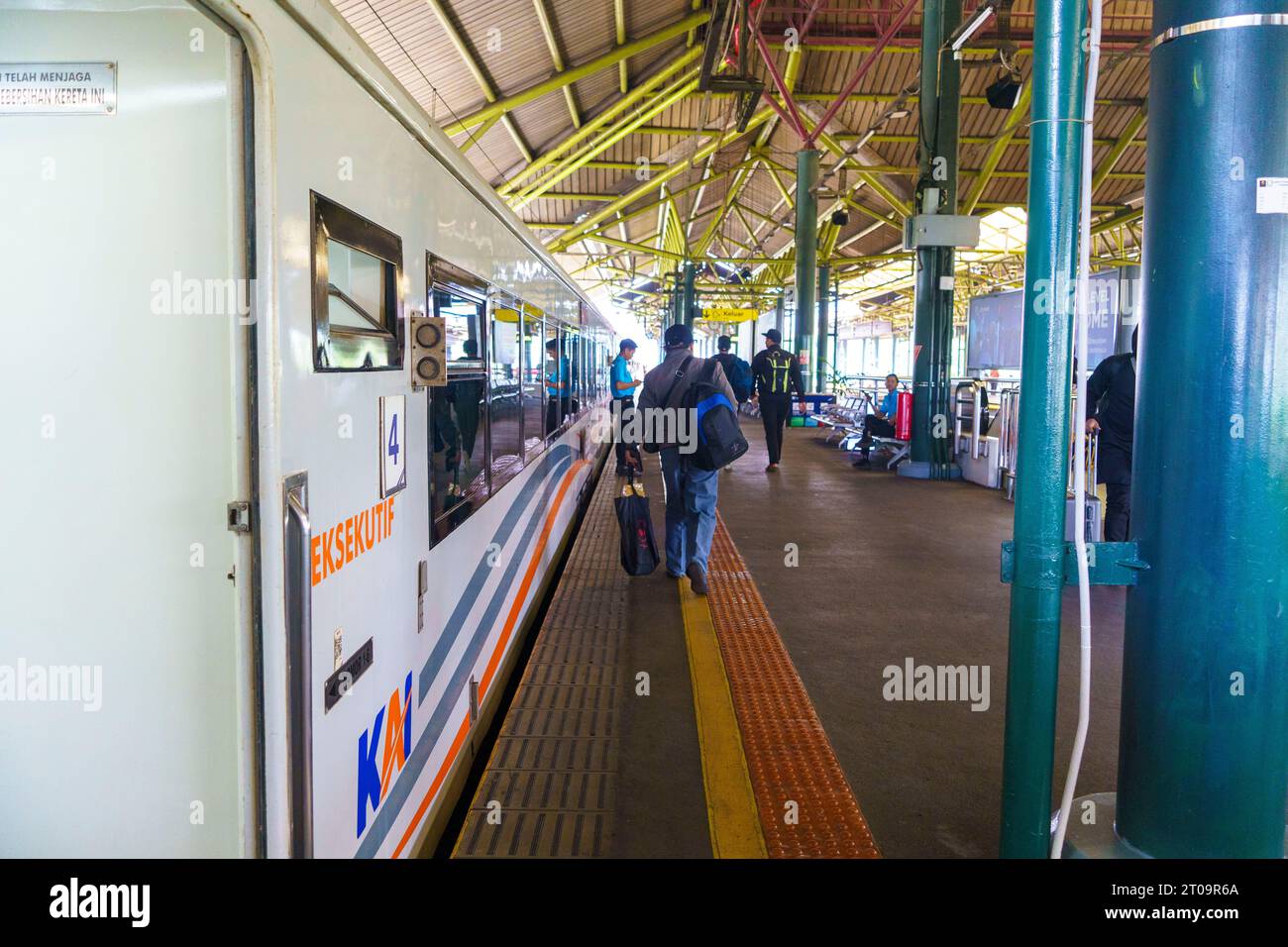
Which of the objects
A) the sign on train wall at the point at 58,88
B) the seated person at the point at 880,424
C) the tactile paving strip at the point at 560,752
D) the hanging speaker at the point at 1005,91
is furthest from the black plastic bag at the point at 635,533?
the seated person at the point at 880,424

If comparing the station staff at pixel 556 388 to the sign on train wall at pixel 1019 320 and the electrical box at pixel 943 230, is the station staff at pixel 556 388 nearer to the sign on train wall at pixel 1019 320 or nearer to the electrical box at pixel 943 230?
the electrical box at pixel 943 230

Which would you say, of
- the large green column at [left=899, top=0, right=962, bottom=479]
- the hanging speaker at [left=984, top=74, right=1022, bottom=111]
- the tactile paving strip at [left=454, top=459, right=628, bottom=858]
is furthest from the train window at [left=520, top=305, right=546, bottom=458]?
the large green column at [left=899, top=0, right=962, bottom=479]

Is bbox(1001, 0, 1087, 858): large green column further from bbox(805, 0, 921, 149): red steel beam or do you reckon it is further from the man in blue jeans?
bbox(805, 0, 921, 149): red steel beam

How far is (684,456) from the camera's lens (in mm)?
6391

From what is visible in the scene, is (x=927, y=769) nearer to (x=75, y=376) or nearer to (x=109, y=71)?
(x=75, y=376)

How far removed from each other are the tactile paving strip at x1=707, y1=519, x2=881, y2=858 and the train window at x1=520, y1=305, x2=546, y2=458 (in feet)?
5.18

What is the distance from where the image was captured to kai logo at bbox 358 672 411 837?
7.84 feet

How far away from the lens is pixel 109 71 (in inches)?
72.7

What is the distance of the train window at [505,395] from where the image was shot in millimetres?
4355

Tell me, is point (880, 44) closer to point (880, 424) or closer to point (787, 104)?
point (787, 104)

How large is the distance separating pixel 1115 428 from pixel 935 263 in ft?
20.6

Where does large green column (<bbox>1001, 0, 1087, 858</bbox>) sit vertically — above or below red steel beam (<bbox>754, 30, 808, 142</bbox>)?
below
